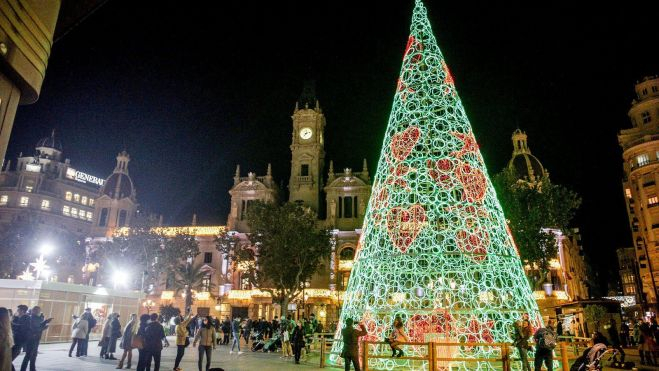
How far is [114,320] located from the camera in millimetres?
16016

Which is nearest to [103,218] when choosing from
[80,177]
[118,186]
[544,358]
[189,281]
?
[118,186]

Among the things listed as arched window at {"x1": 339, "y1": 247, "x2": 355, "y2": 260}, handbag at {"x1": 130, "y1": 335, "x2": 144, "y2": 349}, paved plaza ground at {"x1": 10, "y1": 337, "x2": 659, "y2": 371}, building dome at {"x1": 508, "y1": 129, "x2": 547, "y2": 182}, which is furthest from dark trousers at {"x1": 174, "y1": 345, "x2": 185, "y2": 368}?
building dome at {"x1": 508, "y1": 129, "x2": 547, "y2": 182}

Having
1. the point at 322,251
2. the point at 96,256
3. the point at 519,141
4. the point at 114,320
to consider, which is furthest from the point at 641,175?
the point at 96,256

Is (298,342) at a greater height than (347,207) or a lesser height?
lesser

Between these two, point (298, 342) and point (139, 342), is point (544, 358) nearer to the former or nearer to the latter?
point (298, 342)

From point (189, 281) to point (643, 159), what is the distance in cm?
5220

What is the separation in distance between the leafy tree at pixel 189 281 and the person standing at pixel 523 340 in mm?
36891

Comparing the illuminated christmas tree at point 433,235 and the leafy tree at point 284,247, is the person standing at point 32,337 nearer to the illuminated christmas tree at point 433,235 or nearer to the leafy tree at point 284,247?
the illuminated christmas tree at point 433,235

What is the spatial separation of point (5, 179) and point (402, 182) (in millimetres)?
74464

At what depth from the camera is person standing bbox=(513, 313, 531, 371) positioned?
1061 cm

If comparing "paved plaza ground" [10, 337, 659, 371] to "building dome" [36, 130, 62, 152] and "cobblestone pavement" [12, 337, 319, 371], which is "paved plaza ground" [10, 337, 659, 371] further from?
"building dome" [36, 130, 62, 152]

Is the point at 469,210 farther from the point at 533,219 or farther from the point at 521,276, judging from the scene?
the point at 533,219

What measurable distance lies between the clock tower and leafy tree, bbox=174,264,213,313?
44.4ft

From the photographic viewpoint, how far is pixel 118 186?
61969 millimetres
